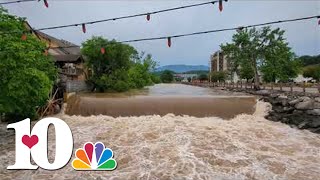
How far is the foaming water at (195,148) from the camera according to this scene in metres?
9.52

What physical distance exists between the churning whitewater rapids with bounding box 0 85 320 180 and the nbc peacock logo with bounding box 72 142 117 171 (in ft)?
0.69

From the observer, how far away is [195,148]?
467 inches

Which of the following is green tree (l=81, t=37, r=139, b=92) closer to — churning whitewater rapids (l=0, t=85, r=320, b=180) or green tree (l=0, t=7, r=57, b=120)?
churning whitewater rapids (l=0, t=85, r=320, b=180)

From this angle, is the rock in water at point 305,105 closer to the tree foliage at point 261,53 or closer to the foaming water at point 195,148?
the foaming water at point 195,148

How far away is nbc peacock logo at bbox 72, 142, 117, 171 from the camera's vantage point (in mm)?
9582

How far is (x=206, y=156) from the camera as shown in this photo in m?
11.0

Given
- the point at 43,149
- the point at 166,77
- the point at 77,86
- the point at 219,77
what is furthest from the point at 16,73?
the point at 166,77

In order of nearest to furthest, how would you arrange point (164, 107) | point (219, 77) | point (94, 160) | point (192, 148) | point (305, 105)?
point (94, 160)
point (192, 148)
point (305, 105)
point (164, 107)
point (219, 77)

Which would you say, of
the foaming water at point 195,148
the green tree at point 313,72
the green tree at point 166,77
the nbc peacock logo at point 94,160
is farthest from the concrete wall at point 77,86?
the green tree at point 166,77

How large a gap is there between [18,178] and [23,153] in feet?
3.02

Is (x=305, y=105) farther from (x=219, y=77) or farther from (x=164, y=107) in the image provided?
(x=219, y=77)

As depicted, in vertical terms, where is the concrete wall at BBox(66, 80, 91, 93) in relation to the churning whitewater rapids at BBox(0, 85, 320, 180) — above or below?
above

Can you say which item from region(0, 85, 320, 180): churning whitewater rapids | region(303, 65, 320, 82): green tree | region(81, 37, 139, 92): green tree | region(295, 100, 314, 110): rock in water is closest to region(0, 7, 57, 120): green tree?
region(0, 85, 320, 180): churning whitewater rapids

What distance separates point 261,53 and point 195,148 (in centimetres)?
2662
